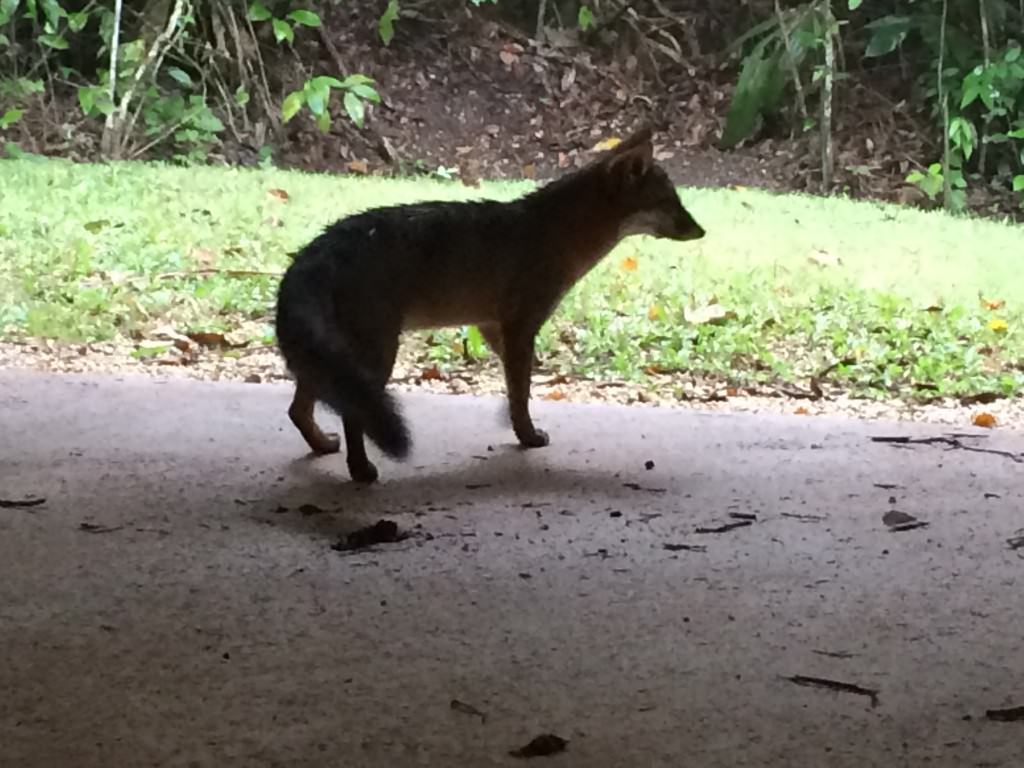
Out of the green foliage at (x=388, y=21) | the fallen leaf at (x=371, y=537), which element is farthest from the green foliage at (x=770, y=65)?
the fallen leaf at (x=371, y=537)

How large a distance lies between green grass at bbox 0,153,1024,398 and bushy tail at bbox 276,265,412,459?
1134 millimetres

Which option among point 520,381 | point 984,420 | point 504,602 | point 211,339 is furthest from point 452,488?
point 211,339

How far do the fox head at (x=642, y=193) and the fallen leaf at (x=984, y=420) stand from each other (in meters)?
0.95

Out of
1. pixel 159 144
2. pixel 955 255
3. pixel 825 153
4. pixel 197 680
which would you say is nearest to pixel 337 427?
pixel 197 680

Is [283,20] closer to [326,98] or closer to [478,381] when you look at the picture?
[326,98]

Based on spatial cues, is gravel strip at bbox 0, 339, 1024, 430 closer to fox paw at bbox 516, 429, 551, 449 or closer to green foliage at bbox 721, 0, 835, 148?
fox paw at bbox 516, 429, 551, 449

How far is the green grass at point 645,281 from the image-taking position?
4.43 metres

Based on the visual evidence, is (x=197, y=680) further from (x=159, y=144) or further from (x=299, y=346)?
(x=159, y=144)

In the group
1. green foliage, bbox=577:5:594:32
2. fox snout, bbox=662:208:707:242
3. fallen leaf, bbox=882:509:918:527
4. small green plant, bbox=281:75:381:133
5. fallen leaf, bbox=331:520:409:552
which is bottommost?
fallen leaf, bbox=331:520:409:552

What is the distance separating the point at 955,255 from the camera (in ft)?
19.0

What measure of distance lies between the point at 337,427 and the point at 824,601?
175 cm

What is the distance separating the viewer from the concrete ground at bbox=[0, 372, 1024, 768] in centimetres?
157

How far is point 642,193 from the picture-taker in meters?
3.59

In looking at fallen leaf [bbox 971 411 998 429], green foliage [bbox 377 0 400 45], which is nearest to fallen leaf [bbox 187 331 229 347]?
fallen leaf [bbox 971 411 998 429]
